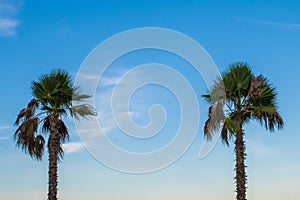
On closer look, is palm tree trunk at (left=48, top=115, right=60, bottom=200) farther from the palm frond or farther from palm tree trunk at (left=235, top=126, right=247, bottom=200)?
palm tree trunk at (left=235, top=126, right=247, bottom=200)

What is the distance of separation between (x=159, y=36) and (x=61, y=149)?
7.58 meters

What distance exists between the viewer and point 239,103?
3441 cm

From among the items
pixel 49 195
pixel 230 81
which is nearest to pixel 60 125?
pixel 49 195

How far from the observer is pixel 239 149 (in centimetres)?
3325

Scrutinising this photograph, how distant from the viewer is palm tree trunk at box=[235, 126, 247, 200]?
32469mm

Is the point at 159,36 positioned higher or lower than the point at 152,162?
higher

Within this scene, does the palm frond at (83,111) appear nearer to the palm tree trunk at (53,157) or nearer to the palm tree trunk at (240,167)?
the palm tree trunk at (53,157)

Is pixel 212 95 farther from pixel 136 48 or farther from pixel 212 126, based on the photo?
pixel 136 48

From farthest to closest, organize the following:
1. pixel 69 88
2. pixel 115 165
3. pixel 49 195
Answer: pixel 69 88 → pixel 49 195 → pixel 115 165

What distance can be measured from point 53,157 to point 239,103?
9.42 metres

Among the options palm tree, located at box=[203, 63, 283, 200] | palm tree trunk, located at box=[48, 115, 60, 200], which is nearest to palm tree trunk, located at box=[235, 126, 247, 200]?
palm tree, located at box=[203, 63, 283, 200]

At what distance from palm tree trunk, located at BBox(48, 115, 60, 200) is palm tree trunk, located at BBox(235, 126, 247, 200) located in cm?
849

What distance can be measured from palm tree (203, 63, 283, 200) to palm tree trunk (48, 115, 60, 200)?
736 centimetres

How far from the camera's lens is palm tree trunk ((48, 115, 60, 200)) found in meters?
32.5
